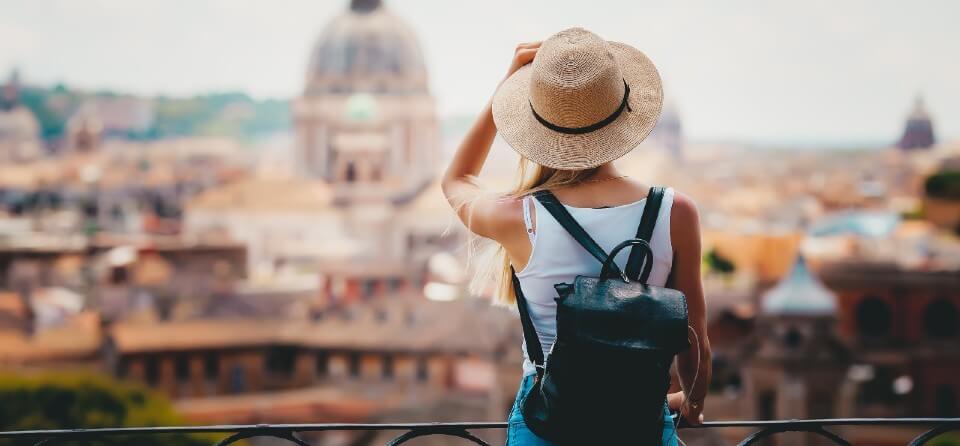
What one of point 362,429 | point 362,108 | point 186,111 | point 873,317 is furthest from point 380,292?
point 186,111

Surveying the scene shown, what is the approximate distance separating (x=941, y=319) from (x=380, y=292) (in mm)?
12689

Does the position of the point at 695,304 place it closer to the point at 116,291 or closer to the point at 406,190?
the point at 116,291

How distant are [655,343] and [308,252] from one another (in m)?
37.7

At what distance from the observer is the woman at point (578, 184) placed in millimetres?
A: 1956

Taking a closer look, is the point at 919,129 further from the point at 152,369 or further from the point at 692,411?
the point at 692,411

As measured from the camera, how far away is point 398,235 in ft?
139

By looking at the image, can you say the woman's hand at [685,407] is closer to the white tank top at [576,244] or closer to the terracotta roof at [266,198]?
the white tank top at [576,244]

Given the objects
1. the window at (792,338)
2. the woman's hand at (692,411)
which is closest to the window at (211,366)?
the window at (792,338)

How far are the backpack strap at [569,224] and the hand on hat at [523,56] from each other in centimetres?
32

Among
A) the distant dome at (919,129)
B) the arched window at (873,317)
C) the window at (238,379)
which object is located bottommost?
the distant dome at (919,129)

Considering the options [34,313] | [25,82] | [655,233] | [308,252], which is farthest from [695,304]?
[25,82]

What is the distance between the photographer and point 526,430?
1996mm

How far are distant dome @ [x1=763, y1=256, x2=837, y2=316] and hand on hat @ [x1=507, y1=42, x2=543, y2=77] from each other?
18.5 m

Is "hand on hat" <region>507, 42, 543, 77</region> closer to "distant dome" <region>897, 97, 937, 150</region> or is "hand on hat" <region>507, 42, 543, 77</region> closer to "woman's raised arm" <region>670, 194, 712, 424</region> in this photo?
"woman's raised arm" <region>670, 194, 712, 424</region>
